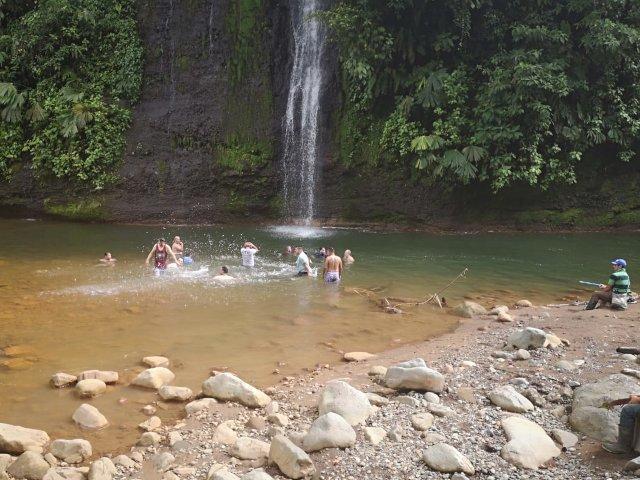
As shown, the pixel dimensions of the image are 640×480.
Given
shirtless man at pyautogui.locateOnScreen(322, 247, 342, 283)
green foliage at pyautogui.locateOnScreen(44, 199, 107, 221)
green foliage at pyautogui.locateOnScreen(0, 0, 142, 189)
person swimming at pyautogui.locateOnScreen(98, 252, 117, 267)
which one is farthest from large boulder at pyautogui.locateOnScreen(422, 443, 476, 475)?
green foliage at pyautogui.locateOnScreen(0, 0, 142, 189)

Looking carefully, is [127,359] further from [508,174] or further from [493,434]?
[508,174]

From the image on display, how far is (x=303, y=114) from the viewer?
74.8 feet

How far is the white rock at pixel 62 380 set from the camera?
664 centimetres

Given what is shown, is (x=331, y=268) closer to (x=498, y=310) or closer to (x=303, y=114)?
(x=498, y=310)

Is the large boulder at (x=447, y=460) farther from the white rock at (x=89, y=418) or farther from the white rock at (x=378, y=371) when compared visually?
the white rock at (x=89, y=418)

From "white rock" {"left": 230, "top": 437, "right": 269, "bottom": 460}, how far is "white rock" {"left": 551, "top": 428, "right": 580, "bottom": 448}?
260 centimetres

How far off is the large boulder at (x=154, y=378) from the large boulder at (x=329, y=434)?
239 centimetres

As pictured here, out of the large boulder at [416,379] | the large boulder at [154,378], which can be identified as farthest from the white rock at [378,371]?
the large boulder at [154,378]

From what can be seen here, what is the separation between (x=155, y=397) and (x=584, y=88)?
18313 mm

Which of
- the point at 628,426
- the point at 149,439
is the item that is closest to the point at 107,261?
the point at 149,439

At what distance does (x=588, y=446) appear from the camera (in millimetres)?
4988

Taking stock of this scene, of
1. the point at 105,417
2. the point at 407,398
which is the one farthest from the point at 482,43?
the point at 105,417

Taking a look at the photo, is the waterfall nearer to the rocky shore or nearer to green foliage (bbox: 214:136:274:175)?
green foliage (bbox: 214:136:274:175)

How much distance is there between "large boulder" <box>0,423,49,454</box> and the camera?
5.06 m
